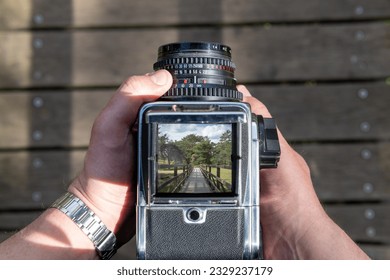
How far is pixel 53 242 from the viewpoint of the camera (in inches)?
34.6

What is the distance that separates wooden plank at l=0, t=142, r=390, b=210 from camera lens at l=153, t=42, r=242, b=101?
770mm

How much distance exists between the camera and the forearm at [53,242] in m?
0.87

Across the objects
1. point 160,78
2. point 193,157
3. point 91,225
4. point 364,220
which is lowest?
point 364,220

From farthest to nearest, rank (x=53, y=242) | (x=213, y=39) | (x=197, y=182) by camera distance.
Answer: (x=213, y=39)
(x=53, y=242)
(x=197, y=182)

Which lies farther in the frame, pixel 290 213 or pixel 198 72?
pixel 290 213

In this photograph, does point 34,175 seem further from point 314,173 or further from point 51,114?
point 314,173

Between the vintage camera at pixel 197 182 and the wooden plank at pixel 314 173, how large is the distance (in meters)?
0.81

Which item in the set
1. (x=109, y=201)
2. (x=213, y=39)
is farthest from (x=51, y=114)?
(x=109, y=201)

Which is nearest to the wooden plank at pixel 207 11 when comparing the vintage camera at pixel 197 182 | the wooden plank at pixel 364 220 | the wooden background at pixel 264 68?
the wooden background at pixel 264 68

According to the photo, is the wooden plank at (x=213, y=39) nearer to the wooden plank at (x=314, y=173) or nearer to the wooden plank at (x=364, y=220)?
the wooden plank at (x=314, y=173)

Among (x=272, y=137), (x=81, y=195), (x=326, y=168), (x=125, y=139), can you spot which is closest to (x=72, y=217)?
(x=81, y=195)

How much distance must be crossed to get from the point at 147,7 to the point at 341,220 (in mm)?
762

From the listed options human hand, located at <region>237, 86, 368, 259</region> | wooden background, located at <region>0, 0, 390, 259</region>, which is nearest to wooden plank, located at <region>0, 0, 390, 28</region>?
wooden background, located at <region>0, 0, 390, 259</region>
